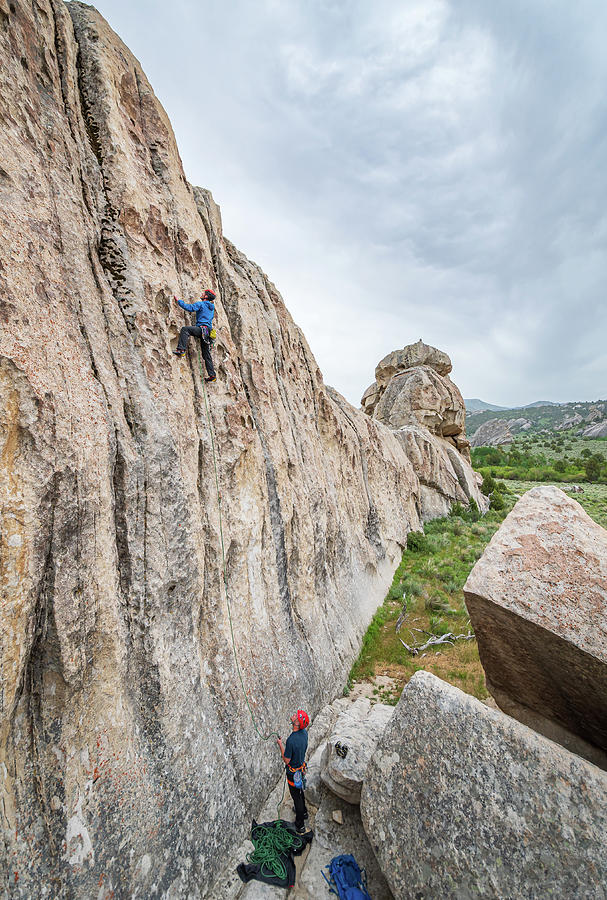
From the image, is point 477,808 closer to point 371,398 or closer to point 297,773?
point 297,773

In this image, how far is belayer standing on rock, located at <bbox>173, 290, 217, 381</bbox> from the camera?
7355mm

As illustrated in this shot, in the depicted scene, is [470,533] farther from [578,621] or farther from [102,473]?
[102,473]

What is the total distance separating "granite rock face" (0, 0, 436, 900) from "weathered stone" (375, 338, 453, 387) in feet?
114

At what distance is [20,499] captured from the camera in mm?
4188

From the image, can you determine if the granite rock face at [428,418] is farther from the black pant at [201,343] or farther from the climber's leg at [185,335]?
the climber's leg at [185,335]

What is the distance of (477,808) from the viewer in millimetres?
4105

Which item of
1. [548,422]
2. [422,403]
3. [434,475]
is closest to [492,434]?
[548,422]

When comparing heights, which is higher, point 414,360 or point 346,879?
Result: point 414,360

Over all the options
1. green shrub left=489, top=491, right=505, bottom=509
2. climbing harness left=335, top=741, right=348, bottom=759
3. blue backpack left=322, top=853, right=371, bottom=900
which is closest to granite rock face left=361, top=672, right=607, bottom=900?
blue backpack left=322, top=853, right=371, bottom=900

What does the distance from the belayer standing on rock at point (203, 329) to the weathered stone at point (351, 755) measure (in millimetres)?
7558

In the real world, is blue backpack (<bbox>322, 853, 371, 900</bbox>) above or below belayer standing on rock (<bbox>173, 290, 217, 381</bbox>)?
below

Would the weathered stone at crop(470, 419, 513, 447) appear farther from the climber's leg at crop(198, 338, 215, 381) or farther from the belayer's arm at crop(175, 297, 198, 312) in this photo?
the belayer's arm at crop(175, 297, 198, 312)

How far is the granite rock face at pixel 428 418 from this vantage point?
106ft

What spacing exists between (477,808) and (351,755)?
2613mm
